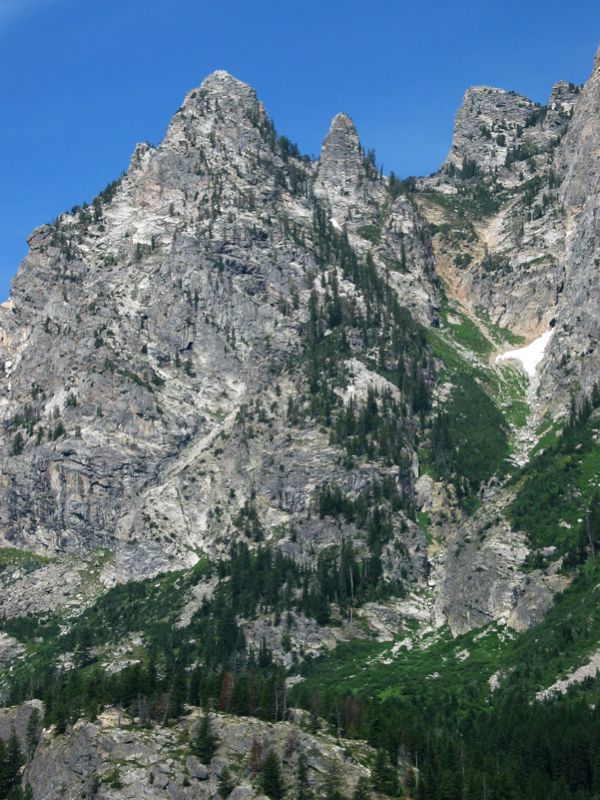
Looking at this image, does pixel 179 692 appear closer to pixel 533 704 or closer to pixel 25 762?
pixel 25 762

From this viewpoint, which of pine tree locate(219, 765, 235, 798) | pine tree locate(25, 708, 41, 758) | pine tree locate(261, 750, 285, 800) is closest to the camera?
pine tree locate(261, 750, 285, 800)

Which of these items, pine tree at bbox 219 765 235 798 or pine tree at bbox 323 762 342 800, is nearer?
pine tree at bbox 323 762 342 800

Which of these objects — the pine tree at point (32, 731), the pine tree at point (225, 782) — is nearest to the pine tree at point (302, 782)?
the pine tree at point (225, 782)

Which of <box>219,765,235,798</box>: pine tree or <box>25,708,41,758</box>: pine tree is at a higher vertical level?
<box>25,708,41,758</box>: pine tree

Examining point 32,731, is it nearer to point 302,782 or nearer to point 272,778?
point 272,778

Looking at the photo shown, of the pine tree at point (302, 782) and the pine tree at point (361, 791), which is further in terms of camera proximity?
the pine tree at point (302, 782)

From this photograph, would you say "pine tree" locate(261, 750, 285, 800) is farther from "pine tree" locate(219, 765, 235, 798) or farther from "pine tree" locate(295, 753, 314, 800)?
"pine tree" locate(219, 765, 235, 798)

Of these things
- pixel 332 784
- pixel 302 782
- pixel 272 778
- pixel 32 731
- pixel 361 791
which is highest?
pixel 32 731

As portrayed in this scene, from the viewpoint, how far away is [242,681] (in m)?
182

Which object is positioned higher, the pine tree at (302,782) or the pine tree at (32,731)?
the pine tree at (32,731)

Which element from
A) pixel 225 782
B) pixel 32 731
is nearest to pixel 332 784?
pixel 225 782

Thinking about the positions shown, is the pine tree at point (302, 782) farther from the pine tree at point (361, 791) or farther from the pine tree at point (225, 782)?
the pine tree at point (225, 782)

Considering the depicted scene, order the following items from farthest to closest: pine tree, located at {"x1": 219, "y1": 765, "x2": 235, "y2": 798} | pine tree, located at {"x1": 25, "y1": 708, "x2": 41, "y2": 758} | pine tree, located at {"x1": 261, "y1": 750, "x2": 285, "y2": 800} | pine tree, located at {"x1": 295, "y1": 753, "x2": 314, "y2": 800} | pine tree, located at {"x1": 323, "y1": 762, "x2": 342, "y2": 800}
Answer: pine tree, located at {"x1": 25, "y1": 708, "x2": 41, "y2": 758}, pine tree, located at {"x1": 219, "y1": 765, "x2": 235, "y2": 798}, pine tree, located at {"x1": 323, "y1": 762, "x2": 342, "y2": 800}, pine tree, located at {"x1": 295, "y1": 753, "x2": 314, "y2": 800}, pine tree, located at {"x1": 261, "y1": 750, "x2": 285, "y2": 800}

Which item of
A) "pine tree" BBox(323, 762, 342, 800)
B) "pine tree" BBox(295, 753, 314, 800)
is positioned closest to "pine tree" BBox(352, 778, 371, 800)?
"pine tree" BBox(323, 762, 342, 800)
